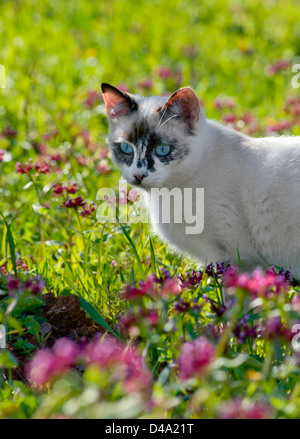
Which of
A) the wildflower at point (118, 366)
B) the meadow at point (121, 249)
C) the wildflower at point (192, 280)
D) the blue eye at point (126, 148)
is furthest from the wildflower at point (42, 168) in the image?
the wildflower at point (118, 366)

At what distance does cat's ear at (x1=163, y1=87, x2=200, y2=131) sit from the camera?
2.67 meters

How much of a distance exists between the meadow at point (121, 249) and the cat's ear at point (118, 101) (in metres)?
0.46

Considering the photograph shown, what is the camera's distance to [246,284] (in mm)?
1484

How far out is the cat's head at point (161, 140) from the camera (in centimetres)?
267

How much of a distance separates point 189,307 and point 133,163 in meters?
1.09

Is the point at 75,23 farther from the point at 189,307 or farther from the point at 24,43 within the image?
the point at 189,307

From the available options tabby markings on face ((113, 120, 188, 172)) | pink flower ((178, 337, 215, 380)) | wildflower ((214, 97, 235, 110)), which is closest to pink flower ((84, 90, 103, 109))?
wildflower ((214, 97, 235, 110))

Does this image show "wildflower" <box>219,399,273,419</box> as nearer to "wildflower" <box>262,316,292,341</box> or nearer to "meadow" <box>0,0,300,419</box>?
"meadow" <box>0,0,300,419</box>

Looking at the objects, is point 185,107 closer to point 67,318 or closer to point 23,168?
point 23,168

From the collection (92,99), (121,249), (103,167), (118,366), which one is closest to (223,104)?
(92,99)

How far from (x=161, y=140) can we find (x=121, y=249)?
0.76 meters

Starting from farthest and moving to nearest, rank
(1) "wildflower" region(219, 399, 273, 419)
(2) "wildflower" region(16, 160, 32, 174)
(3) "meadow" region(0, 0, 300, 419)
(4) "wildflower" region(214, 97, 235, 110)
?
(4) "wildflower" region(214, 97, 235, 110), (2) "wildflower" region(16, 160, 32, 174), (3) "meadow" region(0, 0, 300, 419), (1) "wildflower" region(219, 399, 273, 419)

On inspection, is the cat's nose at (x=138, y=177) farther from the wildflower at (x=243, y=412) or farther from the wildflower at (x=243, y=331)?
the wildflower at (x=243, y=412)
